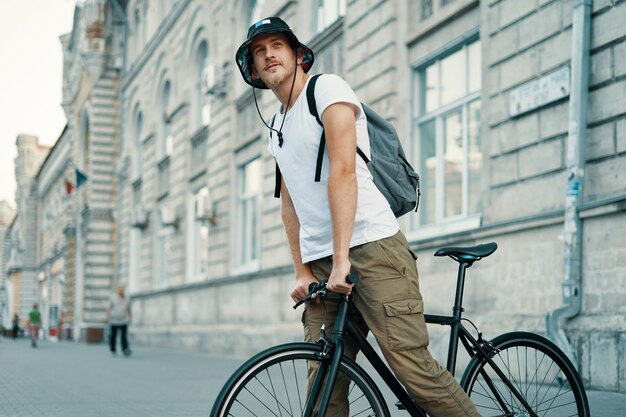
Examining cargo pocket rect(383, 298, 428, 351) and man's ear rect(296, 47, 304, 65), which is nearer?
cargo pocket rect(383, 298, 428, 351)

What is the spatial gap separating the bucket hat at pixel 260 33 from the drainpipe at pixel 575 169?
492cm

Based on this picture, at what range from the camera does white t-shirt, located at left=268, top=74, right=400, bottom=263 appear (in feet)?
11.2

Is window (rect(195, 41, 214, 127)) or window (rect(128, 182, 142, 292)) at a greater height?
window (rect(195, 41, 214, 127))

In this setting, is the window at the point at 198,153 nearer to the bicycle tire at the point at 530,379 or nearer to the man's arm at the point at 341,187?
the bicycle tire at the point at 530,379

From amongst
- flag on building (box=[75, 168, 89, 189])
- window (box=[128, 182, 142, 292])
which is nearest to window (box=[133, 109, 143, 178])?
window (box=[128, 182, 142, 292])

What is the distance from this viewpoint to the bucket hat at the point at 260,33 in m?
3.50

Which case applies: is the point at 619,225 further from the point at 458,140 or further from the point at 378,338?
the point at 378,338

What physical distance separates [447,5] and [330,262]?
312 inches

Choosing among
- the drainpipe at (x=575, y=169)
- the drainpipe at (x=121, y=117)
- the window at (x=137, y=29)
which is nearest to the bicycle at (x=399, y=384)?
the drainpipe at (x=575, y=169)

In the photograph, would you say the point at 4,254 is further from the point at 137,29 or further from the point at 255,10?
the point at 255,10

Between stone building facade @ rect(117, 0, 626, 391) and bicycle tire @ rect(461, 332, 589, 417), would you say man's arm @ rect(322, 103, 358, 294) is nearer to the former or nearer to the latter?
bicycle tire @ rect(461, 332, 589, 417)

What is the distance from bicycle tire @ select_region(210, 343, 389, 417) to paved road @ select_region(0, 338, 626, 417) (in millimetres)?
2831

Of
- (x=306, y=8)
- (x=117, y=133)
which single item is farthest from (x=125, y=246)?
(x=306, y=8)

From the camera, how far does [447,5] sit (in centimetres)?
1083
